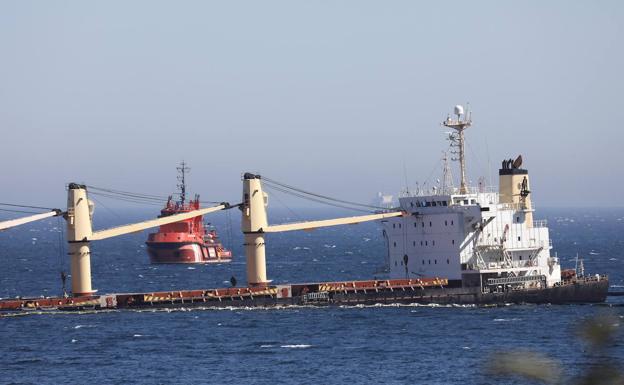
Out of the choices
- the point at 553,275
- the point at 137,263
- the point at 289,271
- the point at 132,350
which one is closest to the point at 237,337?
the point at 132,350

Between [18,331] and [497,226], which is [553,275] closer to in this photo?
[497,226]

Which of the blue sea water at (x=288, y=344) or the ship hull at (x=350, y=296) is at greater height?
the ship hull at (x=350, y=296)

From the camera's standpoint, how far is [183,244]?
130500mm

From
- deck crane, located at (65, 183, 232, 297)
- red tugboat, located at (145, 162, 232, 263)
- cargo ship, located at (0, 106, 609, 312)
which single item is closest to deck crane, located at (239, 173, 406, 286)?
cargo ship, located at (0, 106, 609, 312)

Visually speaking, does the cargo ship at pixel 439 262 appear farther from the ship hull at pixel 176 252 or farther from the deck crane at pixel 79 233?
the ship hull at pixel 176 252

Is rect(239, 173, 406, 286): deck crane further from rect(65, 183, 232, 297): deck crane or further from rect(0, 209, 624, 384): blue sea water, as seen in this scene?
rect(65, 183, 232, 297): deck crane

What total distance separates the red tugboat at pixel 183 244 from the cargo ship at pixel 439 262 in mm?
64434

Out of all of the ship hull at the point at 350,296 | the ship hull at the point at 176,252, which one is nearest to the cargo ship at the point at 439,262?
the ship hull at the point at 350,296

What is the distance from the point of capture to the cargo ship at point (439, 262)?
62375mm

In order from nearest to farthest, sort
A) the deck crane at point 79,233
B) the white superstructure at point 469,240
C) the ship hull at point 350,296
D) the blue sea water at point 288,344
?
the blue sea water at point 288,344 < the deck crane at point 79,233 < the ship hull at point 350,296 < the white superstructure at point 469,240

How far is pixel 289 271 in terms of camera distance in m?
111

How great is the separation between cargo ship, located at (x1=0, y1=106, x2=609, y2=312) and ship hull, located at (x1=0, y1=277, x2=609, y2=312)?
0.06 m

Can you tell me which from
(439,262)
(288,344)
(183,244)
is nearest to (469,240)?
(439,262)

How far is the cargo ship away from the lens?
62375mm
